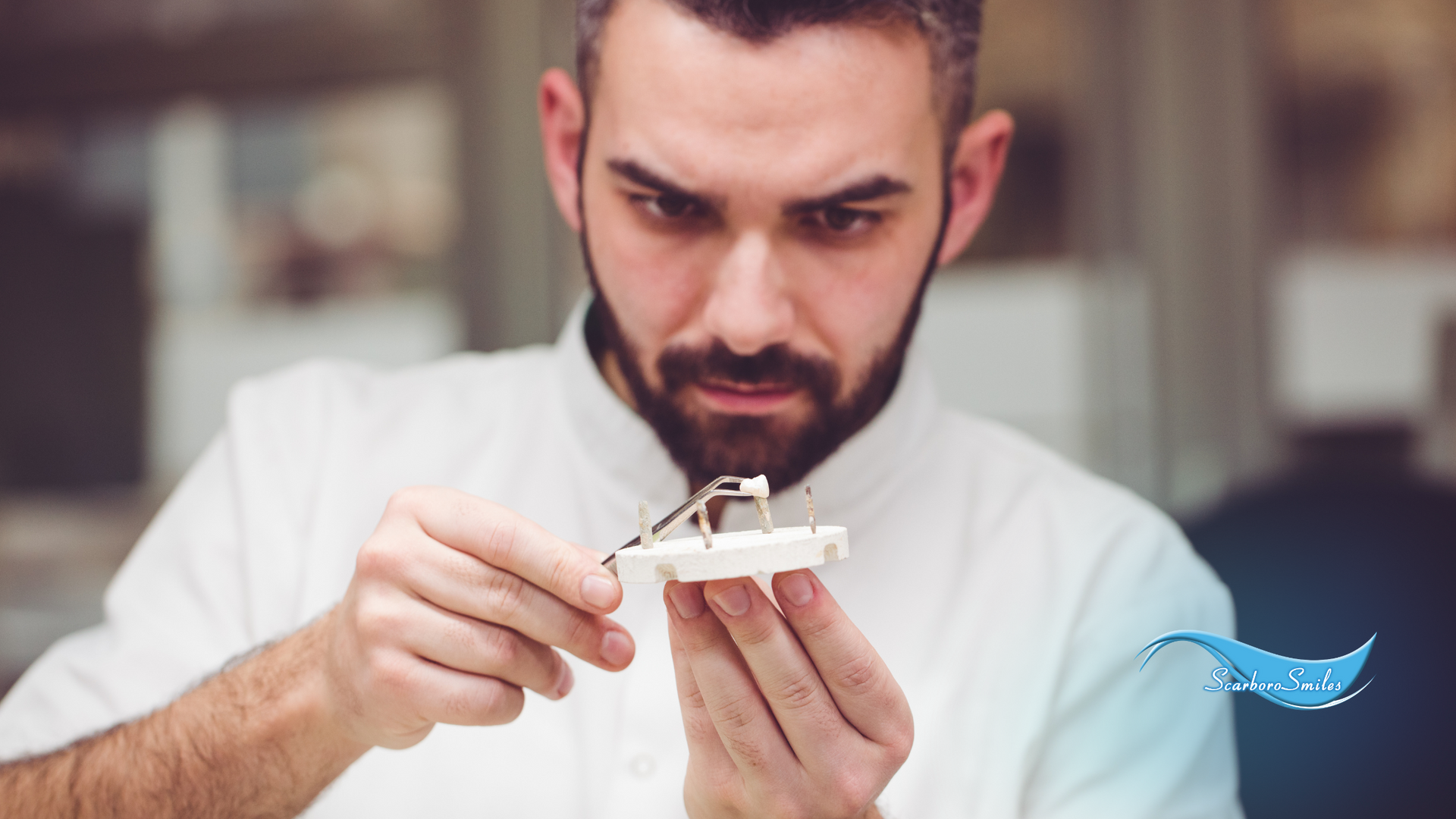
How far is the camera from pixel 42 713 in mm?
852

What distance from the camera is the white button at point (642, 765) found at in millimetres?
750

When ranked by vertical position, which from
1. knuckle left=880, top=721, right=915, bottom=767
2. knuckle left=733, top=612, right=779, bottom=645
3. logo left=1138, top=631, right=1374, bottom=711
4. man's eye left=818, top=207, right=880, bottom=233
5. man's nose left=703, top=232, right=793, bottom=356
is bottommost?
logo left=1138, top=631, right=1374, bottom=711

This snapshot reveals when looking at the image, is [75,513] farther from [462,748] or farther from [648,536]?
[648,536]

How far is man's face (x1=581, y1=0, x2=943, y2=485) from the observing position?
0.70m

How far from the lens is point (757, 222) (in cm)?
72

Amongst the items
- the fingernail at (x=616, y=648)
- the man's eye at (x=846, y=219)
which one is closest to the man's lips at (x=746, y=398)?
the man's eye at (x=846, y=219)

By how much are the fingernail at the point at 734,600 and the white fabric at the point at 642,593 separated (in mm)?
224

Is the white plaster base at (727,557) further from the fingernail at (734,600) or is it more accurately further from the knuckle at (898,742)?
the knuckle at (898,742)

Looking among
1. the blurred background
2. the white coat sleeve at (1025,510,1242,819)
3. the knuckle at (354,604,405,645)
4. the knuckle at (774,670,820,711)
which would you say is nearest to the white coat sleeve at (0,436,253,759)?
the knuckle at (354,604,405,645)

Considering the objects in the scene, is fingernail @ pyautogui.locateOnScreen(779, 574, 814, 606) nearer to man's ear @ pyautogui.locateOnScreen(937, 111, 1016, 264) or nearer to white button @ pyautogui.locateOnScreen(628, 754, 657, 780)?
white button @ pyautogui.locateOnScreen(628, 754, 657, 780)

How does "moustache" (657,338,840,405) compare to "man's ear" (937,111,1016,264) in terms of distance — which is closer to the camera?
"moustache" (657,338,840,405)

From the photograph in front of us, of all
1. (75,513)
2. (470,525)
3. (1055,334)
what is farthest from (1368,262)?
(75,513)

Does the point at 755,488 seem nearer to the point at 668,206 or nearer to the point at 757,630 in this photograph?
the point at 757,630

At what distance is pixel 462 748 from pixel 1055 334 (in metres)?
1.13
